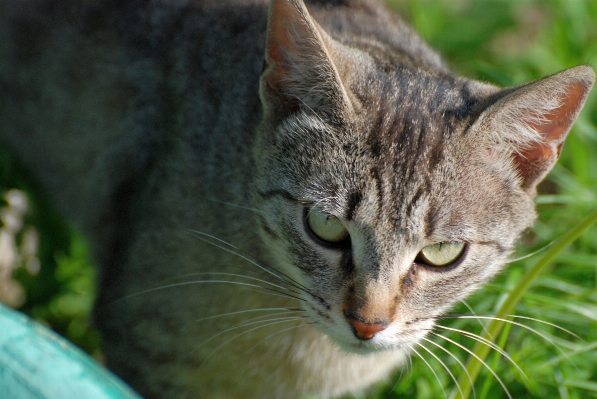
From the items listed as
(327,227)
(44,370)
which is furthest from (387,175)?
(44,370)

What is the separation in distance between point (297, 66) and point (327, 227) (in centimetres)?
53

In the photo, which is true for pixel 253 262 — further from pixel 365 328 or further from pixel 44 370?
pixel 44 370

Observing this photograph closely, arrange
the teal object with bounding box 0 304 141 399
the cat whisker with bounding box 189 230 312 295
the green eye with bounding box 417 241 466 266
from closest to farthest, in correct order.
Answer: the teal object with bounding box 0 304 141 399, the green eye with bounding box 417 241 466 266, the cat whisker with bounding box 189 230 312 295

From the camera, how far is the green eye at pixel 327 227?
225 cm

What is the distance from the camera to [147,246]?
2822mm

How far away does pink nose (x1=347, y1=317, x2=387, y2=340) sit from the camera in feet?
7.18

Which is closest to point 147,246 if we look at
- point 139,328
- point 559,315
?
point 139,328

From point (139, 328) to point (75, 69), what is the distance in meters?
1.21

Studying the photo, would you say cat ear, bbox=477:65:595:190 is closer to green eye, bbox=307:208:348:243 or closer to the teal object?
green eye, bbox=307:208:348:243

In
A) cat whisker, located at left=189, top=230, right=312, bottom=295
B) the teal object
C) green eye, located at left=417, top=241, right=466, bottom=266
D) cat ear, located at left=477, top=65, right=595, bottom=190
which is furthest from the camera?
cat whisker, located at left=189, top=230, right=312, bottom=295

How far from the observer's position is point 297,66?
2.30 m

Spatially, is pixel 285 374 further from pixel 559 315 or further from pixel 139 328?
pixel 559 315

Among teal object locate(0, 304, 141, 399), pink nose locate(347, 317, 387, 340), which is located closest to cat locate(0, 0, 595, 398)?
pink nose locate(347, 317, 387, 340)

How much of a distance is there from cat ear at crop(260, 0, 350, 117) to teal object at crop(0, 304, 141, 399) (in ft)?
3.47
